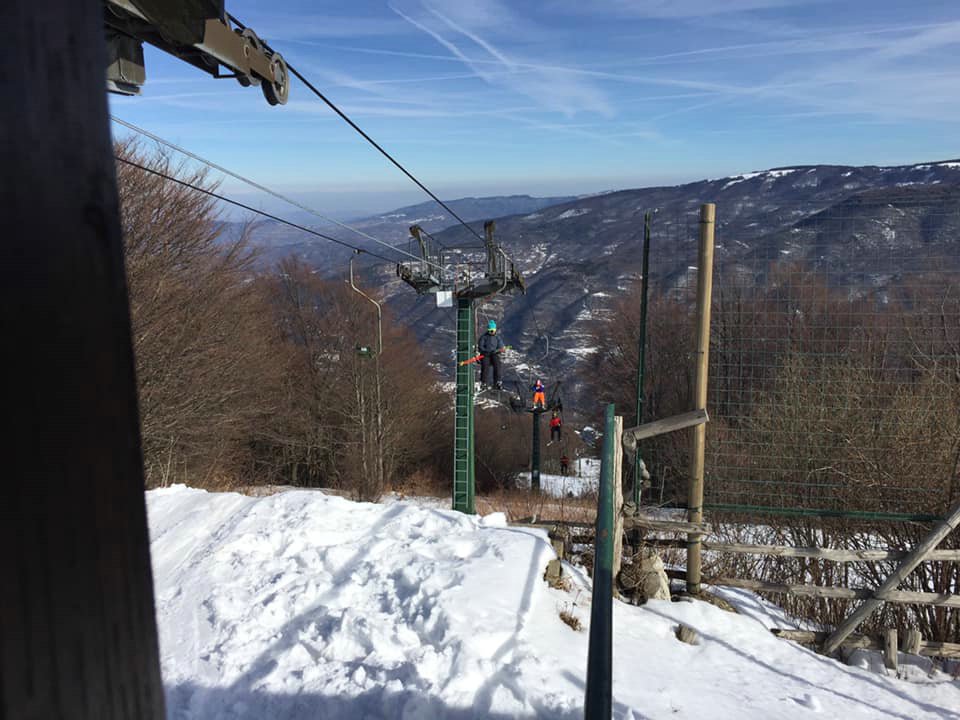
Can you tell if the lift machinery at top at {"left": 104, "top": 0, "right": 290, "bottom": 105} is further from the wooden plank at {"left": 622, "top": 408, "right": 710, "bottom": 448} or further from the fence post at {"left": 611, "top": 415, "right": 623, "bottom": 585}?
the wooden plank at {"left": 622, "top": 408, "right": 710, "bottom": 448}

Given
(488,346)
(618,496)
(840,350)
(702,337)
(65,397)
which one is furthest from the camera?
(488,346)

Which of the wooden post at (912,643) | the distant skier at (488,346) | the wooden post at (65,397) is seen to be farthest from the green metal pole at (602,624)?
the distant skier at (488,346)

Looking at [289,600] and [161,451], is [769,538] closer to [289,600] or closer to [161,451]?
[289,600]

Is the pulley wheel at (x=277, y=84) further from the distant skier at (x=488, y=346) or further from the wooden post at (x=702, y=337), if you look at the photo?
the distant skier at (x=488, y=346)

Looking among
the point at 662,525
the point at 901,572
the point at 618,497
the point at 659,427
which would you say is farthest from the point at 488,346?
the point at 901,572

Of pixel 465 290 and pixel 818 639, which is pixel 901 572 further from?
pixel 465 290

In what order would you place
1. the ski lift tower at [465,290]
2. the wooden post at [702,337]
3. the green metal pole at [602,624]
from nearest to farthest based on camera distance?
the green metal pole at [602,624], the wooden post at [702,337], the ski lift tower at [465,290]
